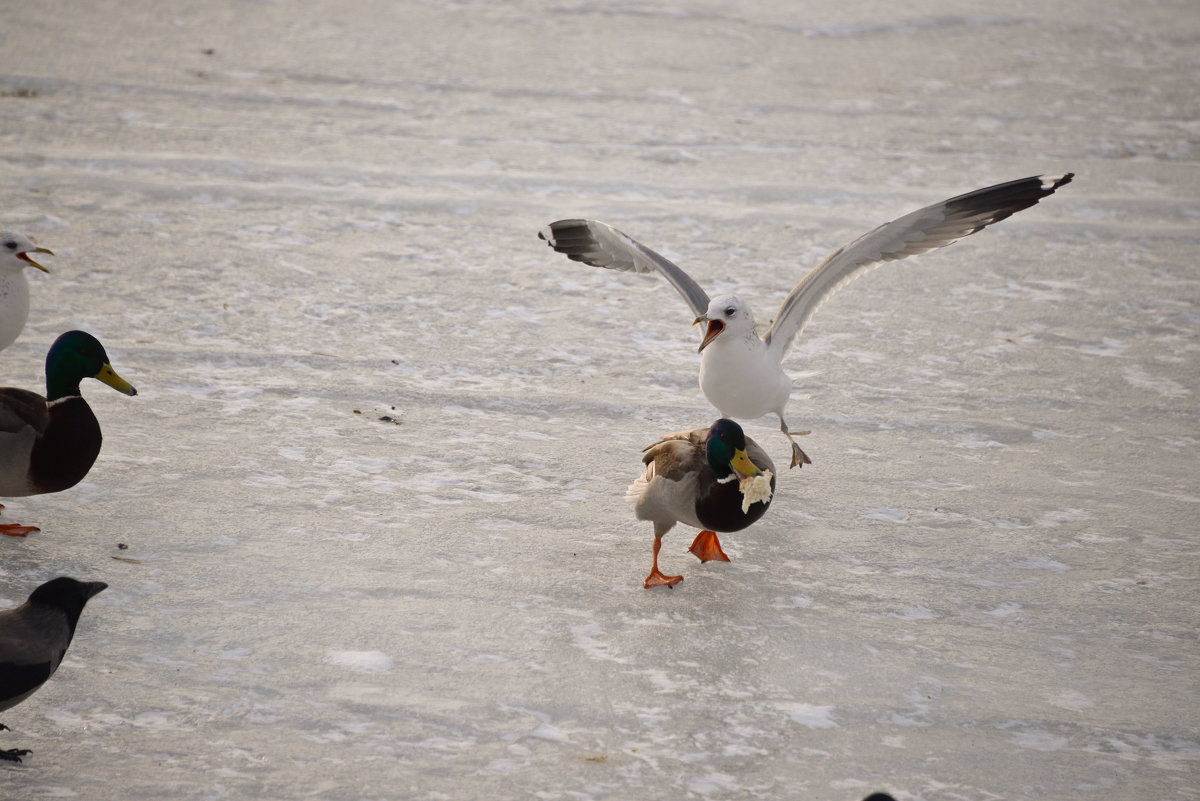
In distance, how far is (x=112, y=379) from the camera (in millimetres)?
4492

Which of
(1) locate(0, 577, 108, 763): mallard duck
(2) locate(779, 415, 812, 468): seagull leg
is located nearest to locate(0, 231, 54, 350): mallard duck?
(1) locate(0, 577, 108, 763): mallard duck

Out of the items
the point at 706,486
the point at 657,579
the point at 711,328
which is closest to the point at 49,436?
the point at 657,579

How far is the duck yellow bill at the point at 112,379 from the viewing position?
175 inches

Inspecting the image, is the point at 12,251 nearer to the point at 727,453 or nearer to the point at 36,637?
the point at 36,637

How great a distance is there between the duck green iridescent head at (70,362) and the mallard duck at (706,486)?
78.5 inches

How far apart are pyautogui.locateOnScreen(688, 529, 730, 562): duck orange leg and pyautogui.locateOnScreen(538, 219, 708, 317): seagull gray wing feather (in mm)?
1184

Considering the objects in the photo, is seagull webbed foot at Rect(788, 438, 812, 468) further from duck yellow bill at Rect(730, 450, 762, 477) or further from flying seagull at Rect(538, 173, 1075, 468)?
duck yellow bill at Rect(730, 450, 762, 477)

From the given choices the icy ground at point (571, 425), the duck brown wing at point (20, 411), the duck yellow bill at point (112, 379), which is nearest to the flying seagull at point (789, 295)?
the icy ground at point (571, 425)

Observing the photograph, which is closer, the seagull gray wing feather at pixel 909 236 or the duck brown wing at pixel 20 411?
the duck brown wing at pixel 20 411

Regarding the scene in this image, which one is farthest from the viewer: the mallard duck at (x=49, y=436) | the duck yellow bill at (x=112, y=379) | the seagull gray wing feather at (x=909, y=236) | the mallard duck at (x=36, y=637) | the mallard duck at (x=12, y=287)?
the seagull gray wing feather at (x=909, y=236)

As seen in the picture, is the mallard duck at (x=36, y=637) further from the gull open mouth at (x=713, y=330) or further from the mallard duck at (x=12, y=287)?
the gull open mouth at (x=713, y=330)

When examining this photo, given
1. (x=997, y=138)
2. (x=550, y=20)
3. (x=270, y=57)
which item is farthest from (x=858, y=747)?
(x=550, y=20)

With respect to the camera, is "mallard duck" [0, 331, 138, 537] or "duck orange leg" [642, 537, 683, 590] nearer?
"mallard duck" [0, 331, 138, 537]

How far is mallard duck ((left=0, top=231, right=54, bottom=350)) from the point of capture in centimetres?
490
